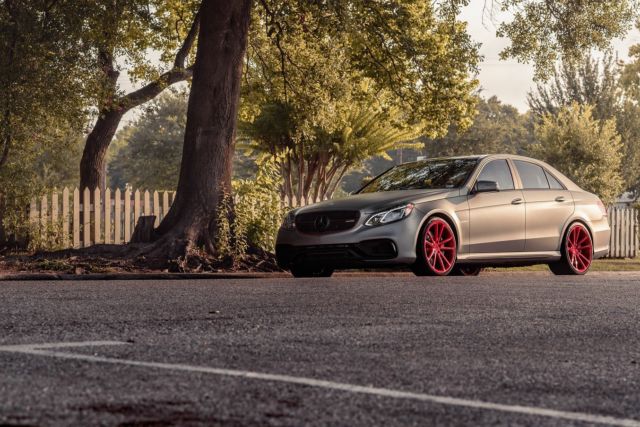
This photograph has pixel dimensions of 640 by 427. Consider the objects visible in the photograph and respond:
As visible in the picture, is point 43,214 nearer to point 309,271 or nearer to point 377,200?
point 309,271

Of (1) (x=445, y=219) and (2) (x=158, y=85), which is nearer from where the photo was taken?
(1) (x=445, y=219)

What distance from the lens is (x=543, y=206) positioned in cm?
1499

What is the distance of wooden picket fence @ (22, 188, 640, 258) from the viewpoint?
19.8m

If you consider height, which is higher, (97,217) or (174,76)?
(174,76)

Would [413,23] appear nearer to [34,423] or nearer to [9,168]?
[9,168]

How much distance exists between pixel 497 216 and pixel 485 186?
469 millimetres

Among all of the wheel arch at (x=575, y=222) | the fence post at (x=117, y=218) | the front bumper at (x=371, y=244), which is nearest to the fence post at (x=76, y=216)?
the fence post at (x=117, y=218)

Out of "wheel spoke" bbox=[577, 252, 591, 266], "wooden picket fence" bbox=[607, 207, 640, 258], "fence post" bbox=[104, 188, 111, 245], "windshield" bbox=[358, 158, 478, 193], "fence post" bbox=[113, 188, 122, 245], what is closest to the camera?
"windshield" bbox=[358, 158, 478, 193]

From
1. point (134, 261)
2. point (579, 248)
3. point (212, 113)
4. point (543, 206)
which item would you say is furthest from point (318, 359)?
point (212, 113)

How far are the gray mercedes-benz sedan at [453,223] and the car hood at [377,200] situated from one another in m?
0.01

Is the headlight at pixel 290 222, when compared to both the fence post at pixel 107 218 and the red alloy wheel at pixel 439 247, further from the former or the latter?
the fence post at pixel 107 218

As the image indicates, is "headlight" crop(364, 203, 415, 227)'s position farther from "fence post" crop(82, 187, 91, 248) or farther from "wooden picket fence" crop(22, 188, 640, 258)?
"fence post" crop(82, 187, 91, 248)

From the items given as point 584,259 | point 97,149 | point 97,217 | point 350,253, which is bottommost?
point 584,259

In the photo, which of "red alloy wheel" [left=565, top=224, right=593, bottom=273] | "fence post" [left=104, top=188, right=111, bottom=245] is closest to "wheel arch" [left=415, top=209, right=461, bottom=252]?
"red alloy wheel" [left=565, top=224, right=593, bottom=273]
